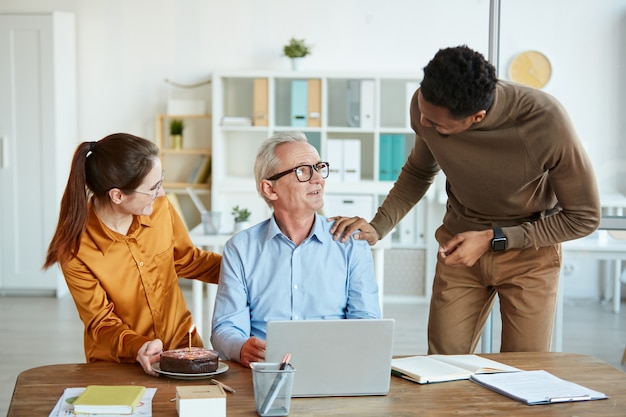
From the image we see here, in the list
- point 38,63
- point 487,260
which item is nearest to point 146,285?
point 487,260

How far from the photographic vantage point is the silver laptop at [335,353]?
177cm

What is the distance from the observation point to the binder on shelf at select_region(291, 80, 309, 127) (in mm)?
6309

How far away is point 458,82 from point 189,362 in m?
0.93

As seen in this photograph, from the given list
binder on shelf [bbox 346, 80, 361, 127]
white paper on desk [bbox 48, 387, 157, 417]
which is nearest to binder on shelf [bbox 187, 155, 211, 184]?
binder on shelf [bbox 346, 80, 361, 127]

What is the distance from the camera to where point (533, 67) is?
3727 mm

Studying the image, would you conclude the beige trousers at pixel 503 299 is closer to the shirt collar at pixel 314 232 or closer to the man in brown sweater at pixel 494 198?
the man in brown sweater at pixel 494 198

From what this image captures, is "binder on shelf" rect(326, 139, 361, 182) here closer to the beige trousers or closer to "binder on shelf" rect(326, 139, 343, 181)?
"binder on shelf" rect(326, 139, 343, 181)

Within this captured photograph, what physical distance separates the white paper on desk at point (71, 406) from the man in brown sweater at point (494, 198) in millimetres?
827

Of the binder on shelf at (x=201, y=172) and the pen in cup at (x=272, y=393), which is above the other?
the binder on shelf at (x=201, y=172)

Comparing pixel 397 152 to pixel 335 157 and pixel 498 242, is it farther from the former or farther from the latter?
pixel 498 242

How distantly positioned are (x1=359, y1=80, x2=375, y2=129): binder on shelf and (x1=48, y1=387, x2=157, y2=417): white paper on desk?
15.4 ft

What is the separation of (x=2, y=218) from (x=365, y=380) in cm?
519

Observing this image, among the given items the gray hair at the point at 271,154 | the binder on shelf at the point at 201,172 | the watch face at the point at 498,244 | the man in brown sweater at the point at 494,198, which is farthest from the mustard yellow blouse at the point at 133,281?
the binder on shelf at the point at 201,172

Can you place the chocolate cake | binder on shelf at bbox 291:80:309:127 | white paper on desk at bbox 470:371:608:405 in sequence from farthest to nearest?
1. binder on shelf at bbox 291:80:309:127
2. the chocolate cake
3. white paper on desk at bbox 470:371:608:405
